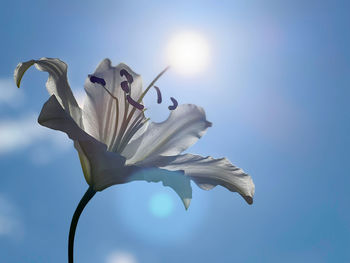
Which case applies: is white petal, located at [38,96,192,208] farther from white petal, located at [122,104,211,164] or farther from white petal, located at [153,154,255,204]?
white petal, located at [122,104,211,164]

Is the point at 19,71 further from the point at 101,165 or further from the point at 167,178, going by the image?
the point at 167,178

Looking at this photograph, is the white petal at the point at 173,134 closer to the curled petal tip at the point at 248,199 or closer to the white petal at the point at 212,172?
the white petal at the point at 212,172

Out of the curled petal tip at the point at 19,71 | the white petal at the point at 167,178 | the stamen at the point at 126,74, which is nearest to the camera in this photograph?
the white petal at the point at 167,178

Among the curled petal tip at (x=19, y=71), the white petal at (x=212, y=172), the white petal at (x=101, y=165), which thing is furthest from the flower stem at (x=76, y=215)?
the curled petal tip at (x=19, y=71)

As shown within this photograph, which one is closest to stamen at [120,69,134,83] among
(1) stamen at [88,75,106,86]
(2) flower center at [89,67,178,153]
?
(2) flower center at [89,67,178,153]

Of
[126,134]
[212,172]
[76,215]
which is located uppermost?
[126,134]

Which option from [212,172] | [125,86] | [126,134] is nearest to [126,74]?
[125,86]

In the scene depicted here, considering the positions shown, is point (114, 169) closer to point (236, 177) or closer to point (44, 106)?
point (44, 106)
